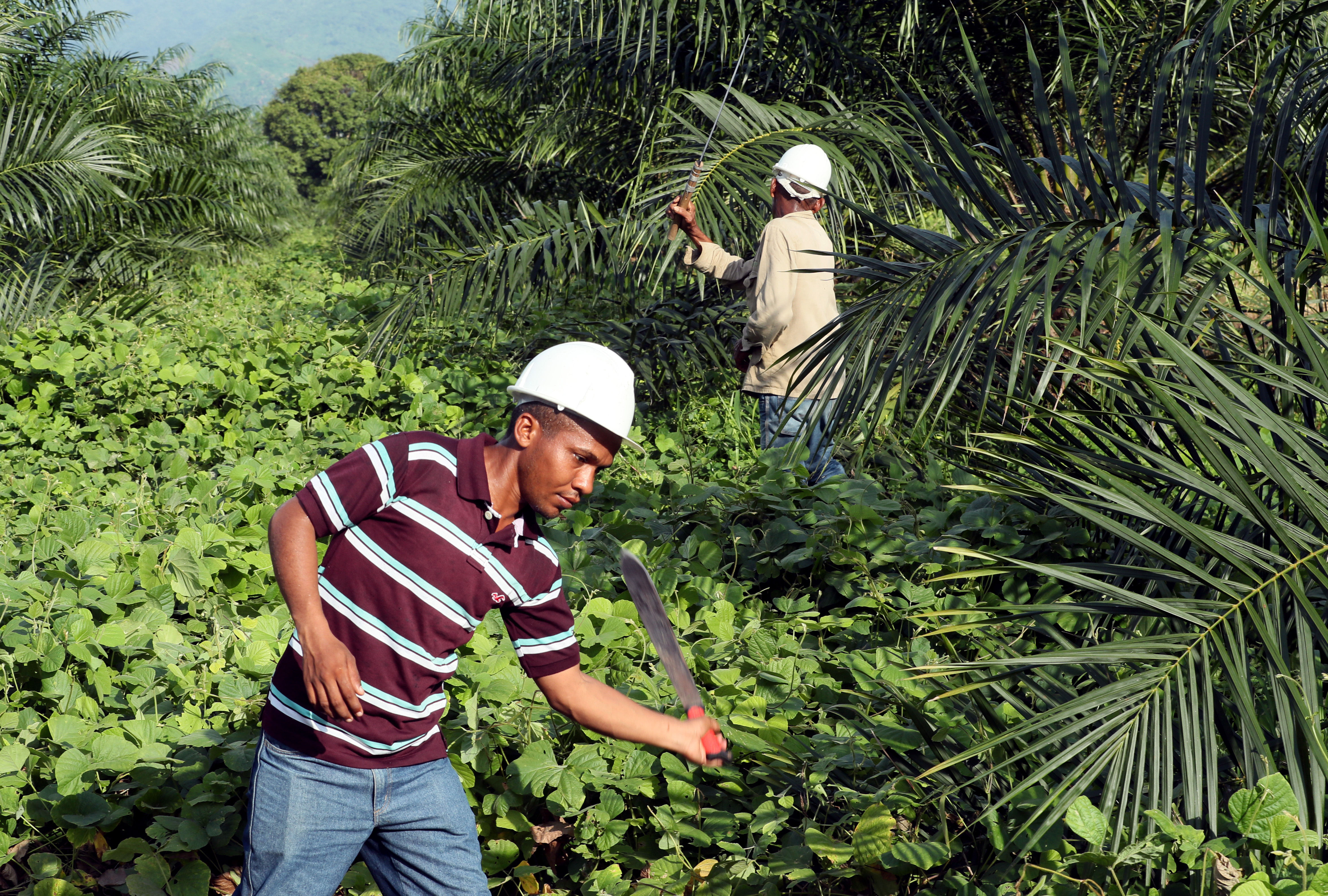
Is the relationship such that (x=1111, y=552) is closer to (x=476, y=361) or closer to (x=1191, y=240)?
(x=1191, y=240)

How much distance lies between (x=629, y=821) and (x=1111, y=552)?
4.66 ft

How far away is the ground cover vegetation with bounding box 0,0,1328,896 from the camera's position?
183 centimetres

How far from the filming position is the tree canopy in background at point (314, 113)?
4834 centimetres

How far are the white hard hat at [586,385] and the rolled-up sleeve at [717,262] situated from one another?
2.82m

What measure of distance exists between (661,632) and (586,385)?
17.6 inches

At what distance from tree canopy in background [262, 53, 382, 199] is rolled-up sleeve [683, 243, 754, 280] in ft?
133

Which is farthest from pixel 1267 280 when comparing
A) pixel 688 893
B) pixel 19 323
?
pixel 19 323

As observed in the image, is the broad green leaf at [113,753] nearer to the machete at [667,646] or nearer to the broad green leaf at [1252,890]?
the machete at [667,646]

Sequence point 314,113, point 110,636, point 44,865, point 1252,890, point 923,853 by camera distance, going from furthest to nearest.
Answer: point 314,113 < point 110,636 < point 44,865 < point 923,853 < point 1252,890

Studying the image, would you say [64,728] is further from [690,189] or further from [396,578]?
[690,189]

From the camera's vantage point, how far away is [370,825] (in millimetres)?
1805

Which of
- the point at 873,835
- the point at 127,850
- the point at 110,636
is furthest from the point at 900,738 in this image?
the point at 110,636

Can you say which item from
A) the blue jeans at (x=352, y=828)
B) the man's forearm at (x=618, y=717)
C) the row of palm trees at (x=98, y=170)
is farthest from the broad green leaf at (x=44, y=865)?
the row of palm trees at (x=98, y=170)

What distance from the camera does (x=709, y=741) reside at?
6.02ft
